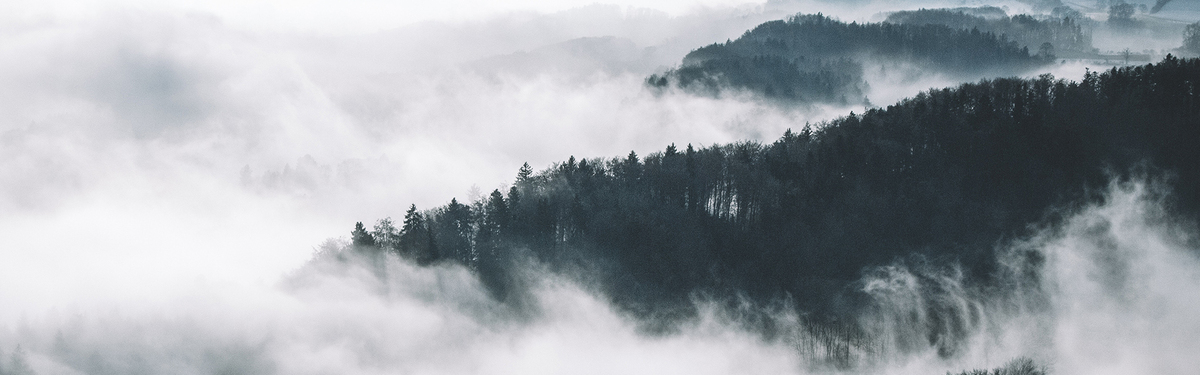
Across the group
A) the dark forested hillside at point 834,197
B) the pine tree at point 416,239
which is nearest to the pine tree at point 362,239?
the dark forested hillside at point 834,197

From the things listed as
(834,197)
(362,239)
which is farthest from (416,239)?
(834,197)

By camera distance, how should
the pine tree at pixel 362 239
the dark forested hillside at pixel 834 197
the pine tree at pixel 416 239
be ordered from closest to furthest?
1. the dark forested hillside at pixel 834 197
2. the pine tree at pixel 416 239
3. the pine tree at pixel 362 239

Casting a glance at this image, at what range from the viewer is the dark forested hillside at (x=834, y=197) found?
3241 inches

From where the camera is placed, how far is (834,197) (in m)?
88.8

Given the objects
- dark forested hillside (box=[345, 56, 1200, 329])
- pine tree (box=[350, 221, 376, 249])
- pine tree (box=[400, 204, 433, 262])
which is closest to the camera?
dark forested hillside (box=[345, 56, 1200, 329])

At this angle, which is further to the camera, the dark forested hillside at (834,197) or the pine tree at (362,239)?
the pine tree at (362,239)

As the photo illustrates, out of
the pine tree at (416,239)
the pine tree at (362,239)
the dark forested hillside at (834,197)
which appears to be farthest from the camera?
the pine tree at (362,239)

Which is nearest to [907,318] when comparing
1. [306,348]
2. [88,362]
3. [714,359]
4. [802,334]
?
[802,334]

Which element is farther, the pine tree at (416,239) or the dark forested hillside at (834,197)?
the pine tree at (416,239)

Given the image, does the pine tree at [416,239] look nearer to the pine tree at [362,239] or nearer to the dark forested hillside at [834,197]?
the dark forested hillside at [834,197]

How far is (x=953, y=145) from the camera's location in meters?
87.4

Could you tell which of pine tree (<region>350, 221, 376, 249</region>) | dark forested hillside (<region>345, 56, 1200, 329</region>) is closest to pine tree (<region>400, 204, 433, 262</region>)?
dark forested hillside (<region>345, 56, 1200, 329</region>)

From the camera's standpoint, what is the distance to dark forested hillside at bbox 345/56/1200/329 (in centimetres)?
8231

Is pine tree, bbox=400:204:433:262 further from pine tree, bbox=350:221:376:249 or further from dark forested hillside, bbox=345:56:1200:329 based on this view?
pine tree, bbox=350:221:376:249
